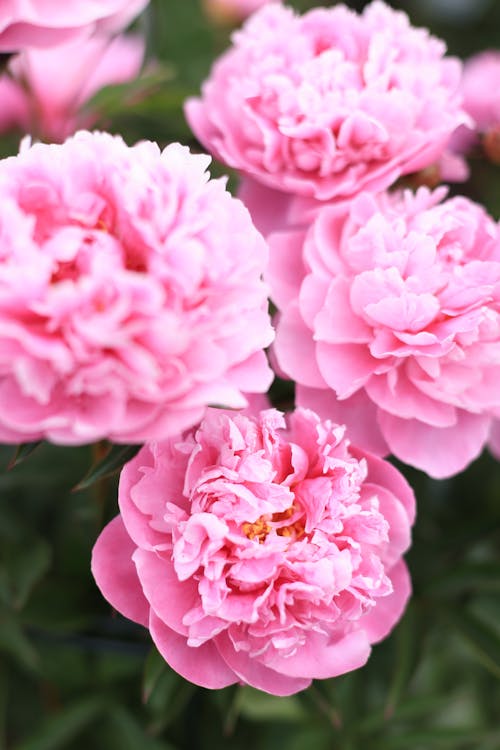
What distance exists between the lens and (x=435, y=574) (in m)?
0.59

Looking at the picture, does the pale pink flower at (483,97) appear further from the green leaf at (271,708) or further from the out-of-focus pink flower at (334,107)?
the green leaf at (271,708)

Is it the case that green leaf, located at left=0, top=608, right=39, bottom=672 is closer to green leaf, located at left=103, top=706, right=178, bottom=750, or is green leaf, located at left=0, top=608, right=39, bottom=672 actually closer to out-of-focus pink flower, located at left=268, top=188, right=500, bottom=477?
green leaf, located at left=103, top=706, right=178, bottom=750

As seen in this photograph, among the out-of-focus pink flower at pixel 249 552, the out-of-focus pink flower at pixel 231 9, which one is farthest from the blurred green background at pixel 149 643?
the out-of-focus pink flower at pixel 231 9

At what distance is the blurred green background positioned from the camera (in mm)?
530

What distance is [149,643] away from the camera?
0.51 m

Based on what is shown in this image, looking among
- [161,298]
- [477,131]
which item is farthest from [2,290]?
[477,131]

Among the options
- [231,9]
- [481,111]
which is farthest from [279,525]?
[231,9]

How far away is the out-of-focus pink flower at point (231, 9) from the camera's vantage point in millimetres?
881

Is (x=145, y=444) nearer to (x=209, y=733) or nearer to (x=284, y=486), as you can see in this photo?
(x=284, y=486)

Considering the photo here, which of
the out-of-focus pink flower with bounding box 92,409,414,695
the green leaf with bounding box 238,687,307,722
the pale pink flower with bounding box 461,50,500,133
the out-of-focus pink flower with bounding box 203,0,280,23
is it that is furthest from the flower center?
the out-of-focus pink flower with bounding box 203,0,280,23

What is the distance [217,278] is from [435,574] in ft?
1.15

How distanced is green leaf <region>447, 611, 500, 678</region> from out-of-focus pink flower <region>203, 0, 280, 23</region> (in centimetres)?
62

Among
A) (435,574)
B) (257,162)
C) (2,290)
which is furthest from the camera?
(435,574)

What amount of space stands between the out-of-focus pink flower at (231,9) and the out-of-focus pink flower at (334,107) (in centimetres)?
44
